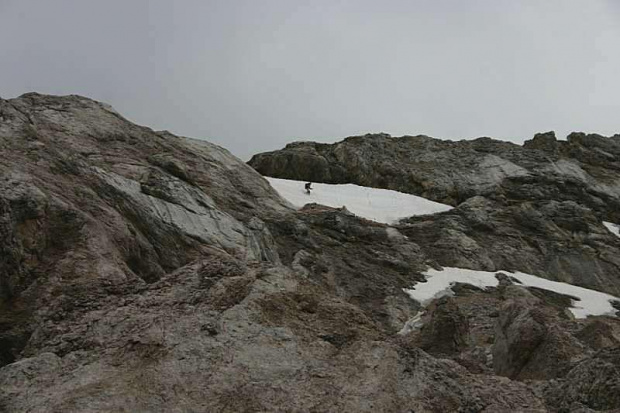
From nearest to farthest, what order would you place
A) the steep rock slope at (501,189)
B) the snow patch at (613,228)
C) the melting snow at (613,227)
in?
the steep rock slope at (501,189), the snow patch at (613,228), the melting snow at (613,227)

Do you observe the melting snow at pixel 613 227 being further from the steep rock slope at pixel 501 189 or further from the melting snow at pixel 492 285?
the melting snow at pixel 492 285

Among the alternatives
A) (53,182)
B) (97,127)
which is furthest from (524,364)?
(97,127)

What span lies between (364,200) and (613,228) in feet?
74.4

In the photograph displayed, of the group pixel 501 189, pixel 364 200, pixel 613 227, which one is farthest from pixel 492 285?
pixel 613 227

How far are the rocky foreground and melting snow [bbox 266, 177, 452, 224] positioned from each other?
2.72m

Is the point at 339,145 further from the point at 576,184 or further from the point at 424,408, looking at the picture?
the point at 424,408

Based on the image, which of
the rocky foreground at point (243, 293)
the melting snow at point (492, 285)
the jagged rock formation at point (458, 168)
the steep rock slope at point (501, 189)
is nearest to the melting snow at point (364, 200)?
the steep rock slope at point (501, 189)

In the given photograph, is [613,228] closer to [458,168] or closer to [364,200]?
[458,168]

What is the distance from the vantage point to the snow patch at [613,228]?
53978 millimetres

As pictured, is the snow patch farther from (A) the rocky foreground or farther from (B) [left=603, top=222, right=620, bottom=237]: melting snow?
(A) the rocky foreground

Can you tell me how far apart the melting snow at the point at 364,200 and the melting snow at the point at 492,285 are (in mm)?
9520

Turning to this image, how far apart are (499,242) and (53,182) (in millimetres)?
34998

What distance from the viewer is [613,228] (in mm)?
55562

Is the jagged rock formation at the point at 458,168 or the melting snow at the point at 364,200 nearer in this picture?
the melting snow at the point at 364,200
